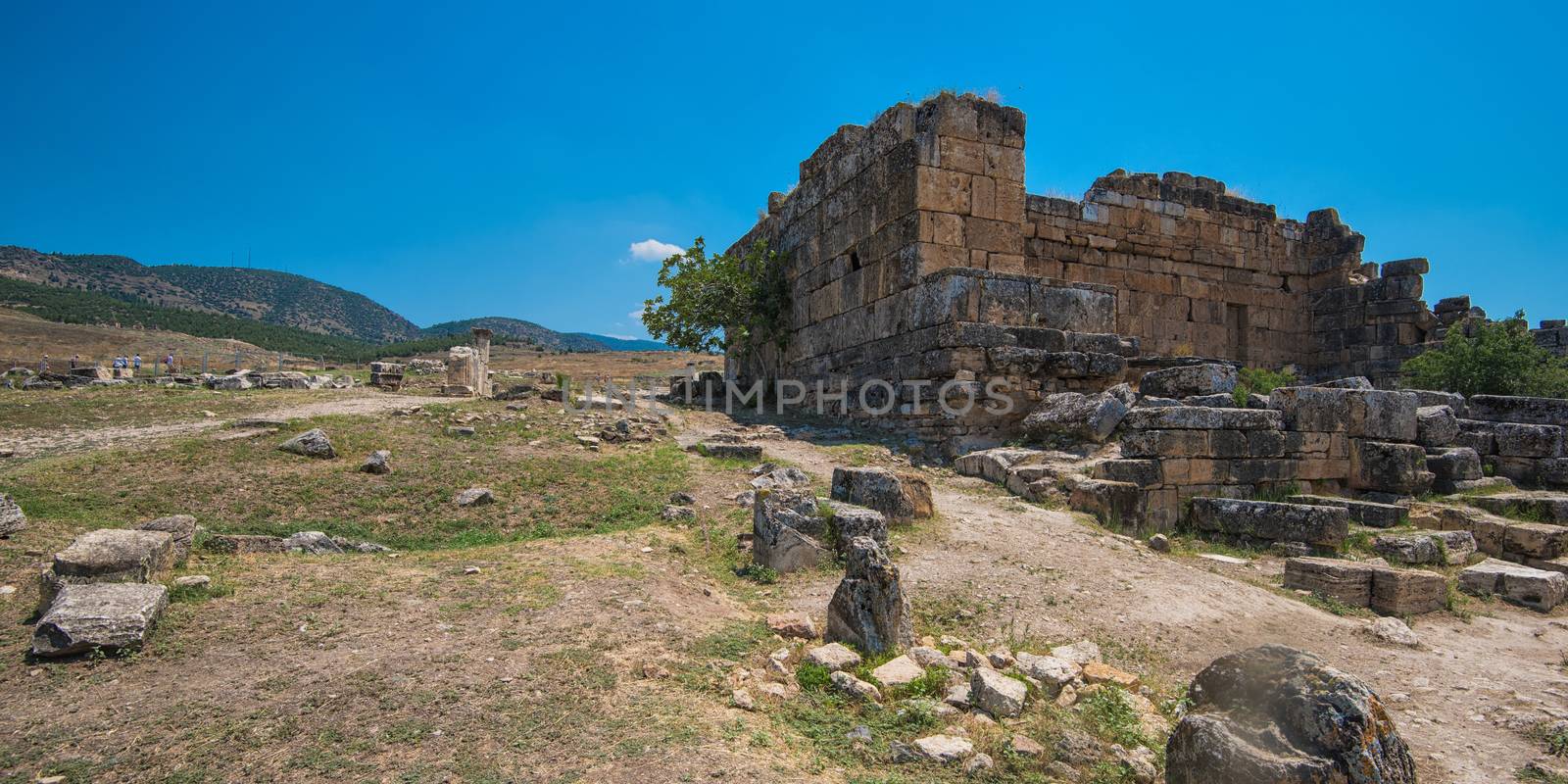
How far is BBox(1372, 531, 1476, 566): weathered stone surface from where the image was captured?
275 inches

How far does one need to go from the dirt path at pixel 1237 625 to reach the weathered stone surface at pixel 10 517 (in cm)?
594

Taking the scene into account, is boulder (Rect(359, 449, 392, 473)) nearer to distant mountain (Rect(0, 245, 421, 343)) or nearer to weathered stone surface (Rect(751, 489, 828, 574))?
weathered stone surface (Rect(751, 489, 828, 574))

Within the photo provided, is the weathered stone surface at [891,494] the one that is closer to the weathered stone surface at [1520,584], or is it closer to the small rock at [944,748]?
the small rock at [944,748]

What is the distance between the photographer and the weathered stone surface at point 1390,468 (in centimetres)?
875

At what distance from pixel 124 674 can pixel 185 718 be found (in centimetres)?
74

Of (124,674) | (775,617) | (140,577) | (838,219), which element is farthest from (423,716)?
(838,219)

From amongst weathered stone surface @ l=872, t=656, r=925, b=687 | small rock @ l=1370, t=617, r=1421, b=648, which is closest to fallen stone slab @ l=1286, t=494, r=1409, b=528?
small rock @ l=1370, t=617, r=1421, b=648

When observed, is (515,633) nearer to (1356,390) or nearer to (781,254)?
(1356,390)

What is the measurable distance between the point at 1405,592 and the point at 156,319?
83.2m

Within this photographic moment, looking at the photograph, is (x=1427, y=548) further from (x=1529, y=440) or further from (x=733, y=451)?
(x=733, y=451)

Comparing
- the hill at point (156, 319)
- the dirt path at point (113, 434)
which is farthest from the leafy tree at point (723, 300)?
the hill at point (156, 319)

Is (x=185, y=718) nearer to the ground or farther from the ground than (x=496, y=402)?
nearer to the ground

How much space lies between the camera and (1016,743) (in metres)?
3.43

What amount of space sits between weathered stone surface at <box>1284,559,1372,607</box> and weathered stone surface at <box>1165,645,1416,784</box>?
3567mm
